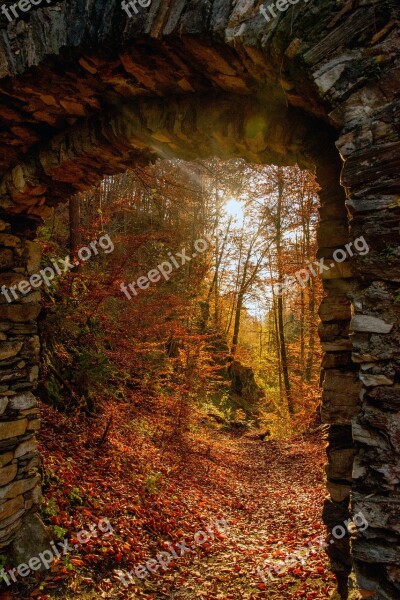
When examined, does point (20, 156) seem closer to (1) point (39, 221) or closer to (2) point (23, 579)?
(1) point (39, 221)

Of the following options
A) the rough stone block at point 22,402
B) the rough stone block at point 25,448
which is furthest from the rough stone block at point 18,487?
the rough stone block at point 22,402

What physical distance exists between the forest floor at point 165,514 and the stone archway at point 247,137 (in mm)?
767

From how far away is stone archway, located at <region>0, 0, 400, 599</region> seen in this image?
1830 mm

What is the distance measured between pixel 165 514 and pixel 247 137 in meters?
5.12

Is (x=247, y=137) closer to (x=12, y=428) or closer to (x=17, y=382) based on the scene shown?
(x=17, y=382)

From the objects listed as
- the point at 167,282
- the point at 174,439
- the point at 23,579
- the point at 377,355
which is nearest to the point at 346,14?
the point at 377,355

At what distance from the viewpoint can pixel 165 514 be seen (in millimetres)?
5352

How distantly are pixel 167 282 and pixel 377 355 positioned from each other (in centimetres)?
1213

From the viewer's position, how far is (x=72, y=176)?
3.92 m

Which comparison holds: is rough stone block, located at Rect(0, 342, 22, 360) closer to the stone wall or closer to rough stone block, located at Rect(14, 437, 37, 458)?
the stone wall

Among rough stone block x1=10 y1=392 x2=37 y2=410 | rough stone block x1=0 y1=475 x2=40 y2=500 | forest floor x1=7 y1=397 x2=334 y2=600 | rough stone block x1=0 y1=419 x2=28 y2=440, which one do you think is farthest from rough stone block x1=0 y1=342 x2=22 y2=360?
forest floor x1=7 y1=397 x2=334 y2=600

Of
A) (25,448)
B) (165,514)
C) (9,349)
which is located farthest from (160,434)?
(9,349)

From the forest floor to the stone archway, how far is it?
77 cm

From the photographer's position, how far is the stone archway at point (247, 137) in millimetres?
1830
